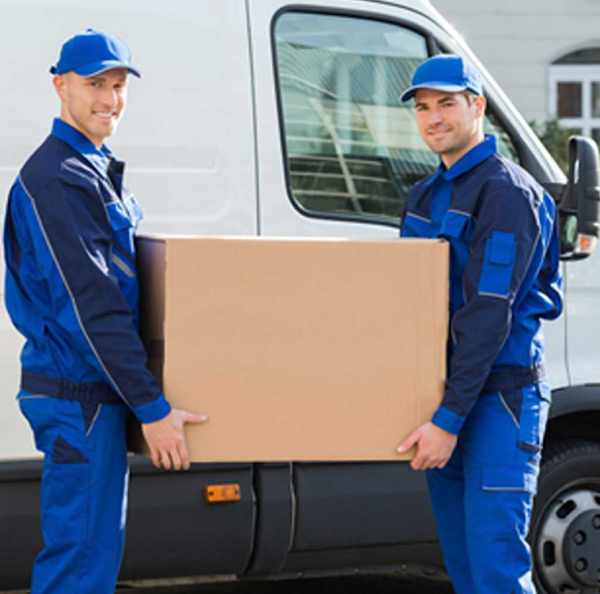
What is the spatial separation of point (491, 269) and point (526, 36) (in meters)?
13.2

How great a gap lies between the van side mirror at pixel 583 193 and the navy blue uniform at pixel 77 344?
150 cm

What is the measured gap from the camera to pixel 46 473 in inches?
167

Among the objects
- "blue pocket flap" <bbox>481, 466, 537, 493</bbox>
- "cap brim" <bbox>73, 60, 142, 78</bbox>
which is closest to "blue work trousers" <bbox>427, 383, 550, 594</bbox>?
"blue pocket flap" <bbox>481, 466, 537, 493</bbox>

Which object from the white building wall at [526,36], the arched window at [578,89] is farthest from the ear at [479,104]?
the white building wall at [526,36]

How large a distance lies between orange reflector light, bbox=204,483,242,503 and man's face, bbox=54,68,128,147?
1.37 meters

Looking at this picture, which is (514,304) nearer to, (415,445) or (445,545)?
(415,445)

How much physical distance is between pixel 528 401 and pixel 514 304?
26 cm

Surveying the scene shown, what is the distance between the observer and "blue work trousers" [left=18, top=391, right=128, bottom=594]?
4195mm

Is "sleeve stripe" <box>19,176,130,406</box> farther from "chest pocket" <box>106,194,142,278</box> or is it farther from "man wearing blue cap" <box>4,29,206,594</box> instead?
"chest pocket" <box>106,194,142,278</box>

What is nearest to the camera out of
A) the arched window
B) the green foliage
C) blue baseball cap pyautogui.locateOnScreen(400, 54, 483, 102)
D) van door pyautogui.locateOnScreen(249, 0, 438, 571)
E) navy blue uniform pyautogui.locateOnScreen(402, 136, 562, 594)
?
navy blue uniform pyautogui.locateOnScreen(402, 136, 562, 594)

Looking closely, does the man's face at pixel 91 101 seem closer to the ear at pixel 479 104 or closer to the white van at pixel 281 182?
the white van at pixel 281 182

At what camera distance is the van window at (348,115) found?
5324mm

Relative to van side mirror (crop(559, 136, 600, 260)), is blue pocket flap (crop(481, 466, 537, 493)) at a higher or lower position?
lower

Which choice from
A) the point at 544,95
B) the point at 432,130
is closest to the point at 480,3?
the point at 544,95
